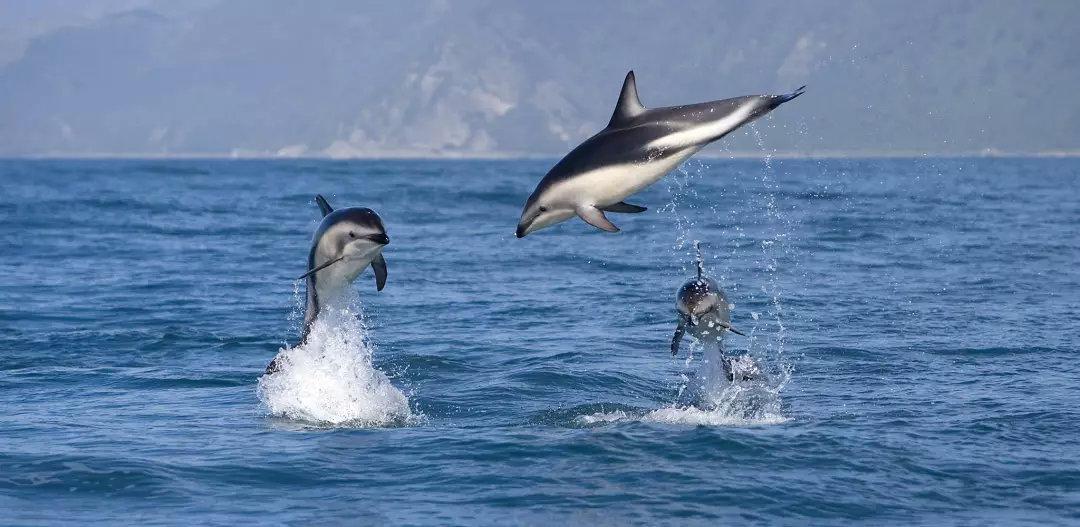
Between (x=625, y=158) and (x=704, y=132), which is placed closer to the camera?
(x=704, y=132)

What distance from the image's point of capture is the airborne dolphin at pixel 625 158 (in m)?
9.92

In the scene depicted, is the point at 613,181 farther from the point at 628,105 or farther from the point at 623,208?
the point at 628,105

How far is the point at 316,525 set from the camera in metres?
10.2

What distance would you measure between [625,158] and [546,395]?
227 inches

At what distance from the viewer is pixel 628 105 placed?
418 inches

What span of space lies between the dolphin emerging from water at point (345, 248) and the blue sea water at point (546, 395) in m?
1.26

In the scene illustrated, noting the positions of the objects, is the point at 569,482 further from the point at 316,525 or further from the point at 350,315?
the point at 350,315

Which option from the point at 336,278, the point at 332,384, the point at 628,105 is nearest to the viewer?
the point at 628,105

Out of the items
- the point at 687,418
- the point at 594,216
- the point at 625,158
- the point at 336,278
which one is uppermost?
the point at 625,158

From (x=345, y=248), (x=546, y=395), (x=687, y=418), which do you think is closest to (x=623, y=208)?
(x=345, y=248)

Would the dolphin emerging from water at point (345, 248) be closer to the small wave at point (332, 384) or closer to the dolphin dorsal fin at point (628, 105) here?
the small wave at point (332, 384)

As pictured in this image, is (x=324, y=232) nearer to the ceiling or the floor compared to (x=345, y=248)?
nearer to the ceiling

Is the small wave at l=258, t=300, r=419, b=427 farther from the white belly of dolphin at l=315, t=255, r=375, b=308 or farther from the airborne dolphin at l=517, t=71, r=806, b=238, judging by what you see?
the airborne dolphin at l=517, t=71, r=806, b=238

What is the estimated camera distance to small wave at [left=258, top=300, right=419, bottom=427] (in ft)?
46.8
